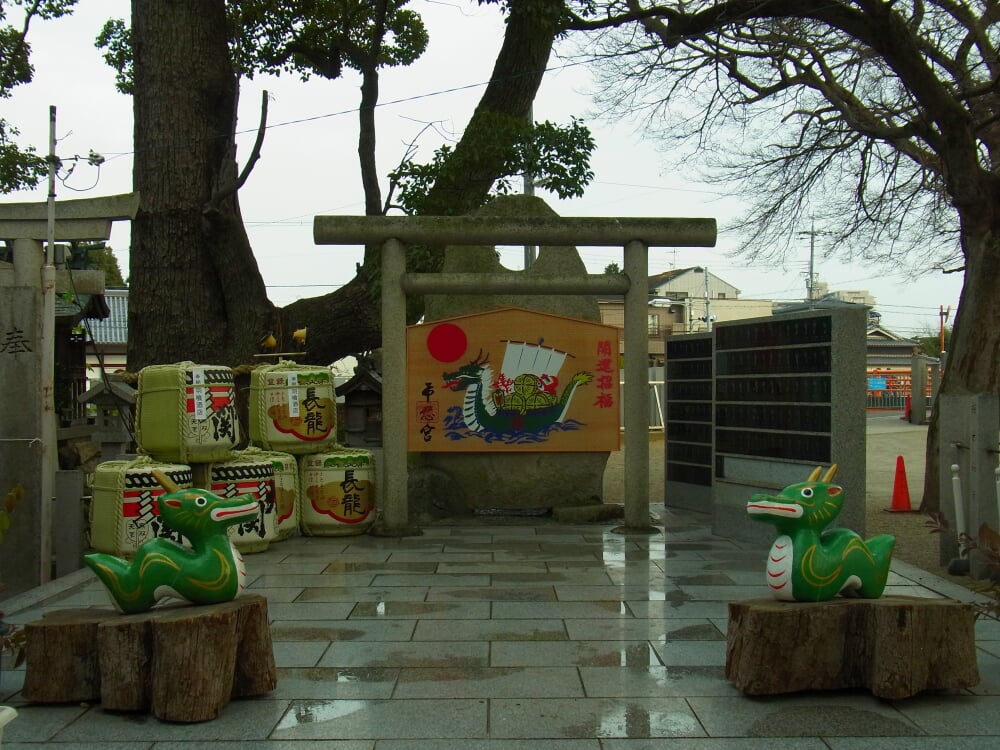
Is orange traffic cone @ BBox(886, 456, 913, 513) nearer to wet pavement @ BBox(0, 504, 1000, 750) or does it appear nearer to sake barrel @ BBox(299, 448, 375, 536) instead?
wet pavement @ BBox(0, 504, 1000, 750)

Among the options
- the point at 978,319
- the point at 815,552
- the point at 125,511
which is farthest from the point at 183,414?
the point at 978,319

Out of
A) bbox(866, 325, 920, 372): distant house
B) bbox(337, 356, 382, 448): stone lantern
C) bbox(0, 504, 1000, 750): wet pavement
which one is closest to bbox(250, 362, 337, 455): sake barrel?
bbox(0, 504, 1000, 750): wet pavement

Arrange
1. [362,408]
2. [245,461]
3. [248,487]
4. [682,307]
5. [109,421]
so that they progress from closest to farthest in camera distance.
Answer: [248,487], [245,461], [109,421], [362,408], [682,307]

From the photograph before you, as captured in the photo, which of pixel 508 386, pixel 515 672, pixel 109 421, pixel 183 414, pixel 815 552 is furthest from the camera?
pixel 109 421

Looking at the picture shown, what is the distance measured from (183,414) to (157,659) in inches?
166

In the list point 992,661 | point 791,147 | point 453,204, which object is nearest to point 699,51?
point 791,147

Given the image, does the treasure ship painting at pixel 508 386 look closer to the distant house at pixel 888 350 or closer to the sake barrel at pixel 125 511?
the sake barrel at pixel 125 511

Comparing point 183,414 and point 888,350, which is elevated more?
point 888,350

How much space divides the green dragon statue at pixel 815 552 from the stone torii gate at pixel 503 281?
15.1 ft

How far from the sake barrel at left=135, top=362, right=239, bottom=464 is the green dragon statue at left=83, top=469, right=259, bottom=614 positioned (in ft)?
11.7

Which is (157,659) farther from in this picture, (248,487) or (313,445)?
(313,445)

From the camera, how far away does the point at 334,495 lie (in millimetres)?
9602

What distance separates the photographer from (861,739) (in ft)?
13.7

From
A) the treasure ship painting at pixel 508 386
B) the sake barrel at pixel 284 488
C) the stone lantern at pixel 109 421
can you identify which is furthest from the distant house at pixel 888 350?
the sake barrel at pixel 284 488
